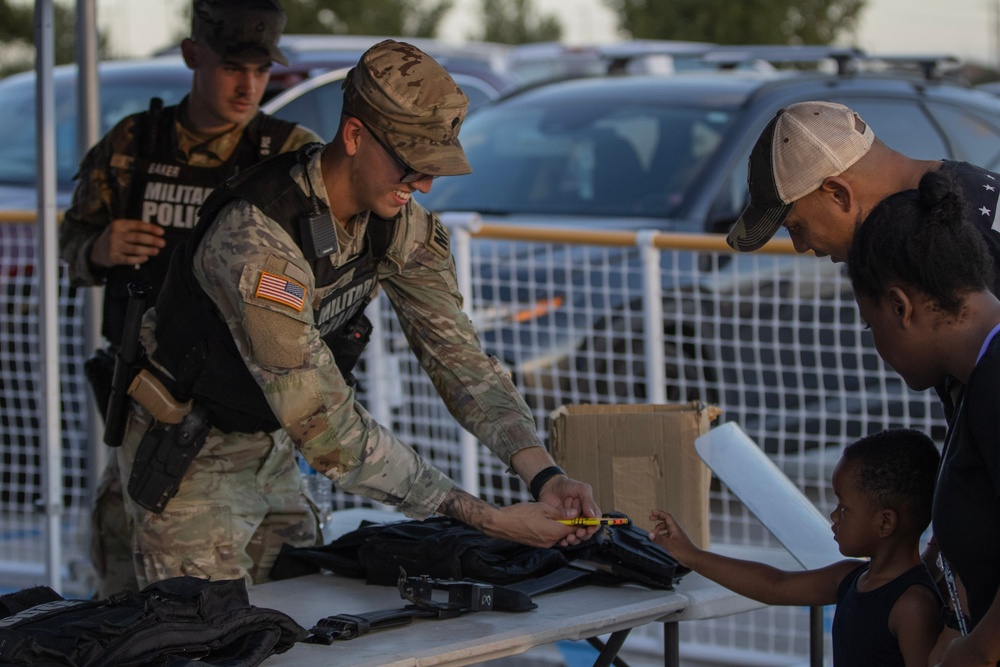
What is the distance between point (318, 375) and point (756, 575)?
40.2 inches

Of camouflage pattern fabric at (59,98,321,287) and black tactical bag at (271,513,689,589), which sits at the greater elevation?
camouflage pattern fabric at (59,98,321,287)

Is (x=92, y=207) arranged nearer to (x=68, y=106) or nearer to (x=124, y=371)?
(x=124, y=371)

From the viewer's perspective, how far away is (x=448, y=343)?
3.23 m

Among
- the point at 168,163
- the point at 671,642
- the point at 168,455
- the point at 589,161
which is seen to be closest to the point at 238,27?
the point at 168,163

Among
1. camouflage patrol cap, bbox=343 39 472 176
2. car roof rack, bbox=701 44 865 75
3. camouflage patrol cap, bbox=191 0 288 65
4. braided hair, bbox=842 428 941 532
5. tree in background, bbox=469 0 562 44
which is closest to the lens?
braided hair, bbox=842 428 941 532

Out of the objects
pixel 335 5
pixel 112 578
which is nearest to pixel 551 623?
pixel 112 578

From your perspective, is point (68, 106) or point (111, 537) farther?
point (68, 106)

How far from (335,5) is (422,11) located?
9.54 ft

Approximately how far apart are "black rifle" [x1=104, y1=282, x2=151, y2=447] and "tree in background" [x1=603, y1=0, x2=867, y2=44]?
67.5 feet

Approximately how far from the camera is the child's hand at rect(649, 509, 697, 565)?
9.62 ft

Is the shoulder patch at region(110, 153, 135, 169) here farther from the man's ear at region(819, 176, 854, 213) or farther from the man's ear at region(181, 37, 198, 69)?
the man's ear at region(819, 176, 854, 213)

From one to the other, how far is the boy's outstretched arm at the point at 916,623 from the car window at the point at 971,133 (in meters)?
4.67

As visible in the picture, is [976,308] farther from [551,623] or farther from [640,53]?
[640,53]

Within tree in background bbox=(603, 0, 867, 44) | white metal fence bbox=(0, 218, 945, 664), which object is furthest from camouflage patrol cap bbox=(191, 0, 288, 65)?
tree in background bbox=(603, 0, 867, 44)
